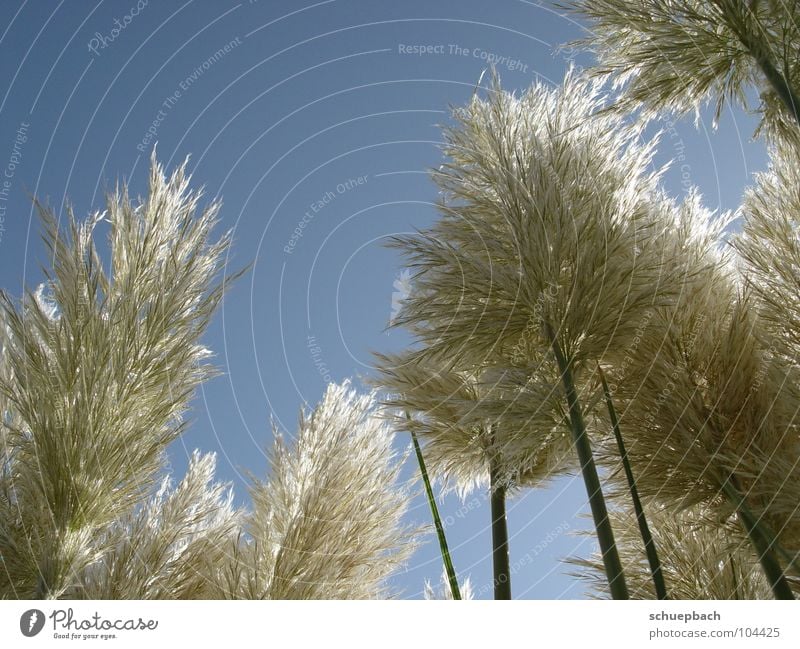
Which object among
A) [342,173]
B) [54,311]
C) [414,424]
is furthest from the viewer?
[342,173]

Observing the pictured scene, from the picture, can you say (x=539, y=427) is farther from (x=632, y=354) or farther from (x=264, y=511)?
(x=264, y=511)

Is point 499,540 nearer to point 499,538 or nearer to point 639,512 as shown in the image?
point 499,538

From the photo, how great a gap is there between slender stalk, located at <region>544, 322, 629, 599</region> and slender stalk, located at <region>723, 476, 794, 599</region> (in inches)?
19.1

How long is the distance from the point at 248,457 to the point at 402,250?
130 centimetres

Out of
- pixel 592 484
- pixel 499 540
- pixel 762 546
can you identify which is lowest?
pixel 762 546

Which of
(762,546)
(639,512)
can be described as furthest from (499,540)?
(762,546)

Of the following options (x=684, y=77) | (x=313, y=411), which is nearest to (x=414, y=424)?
(x=313, y=411)

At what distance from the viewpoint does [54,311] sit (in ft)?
6.66

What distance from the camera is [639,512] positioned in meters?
2.20

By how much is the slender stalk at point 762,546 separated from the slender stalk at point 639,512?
0.33m

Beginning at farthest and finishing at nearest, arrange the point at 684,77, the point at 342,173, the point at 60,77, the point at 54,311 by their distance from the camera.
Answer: the point at 342,173 < the point at 684,77 < the point at 60,77 < the point at 54,311
